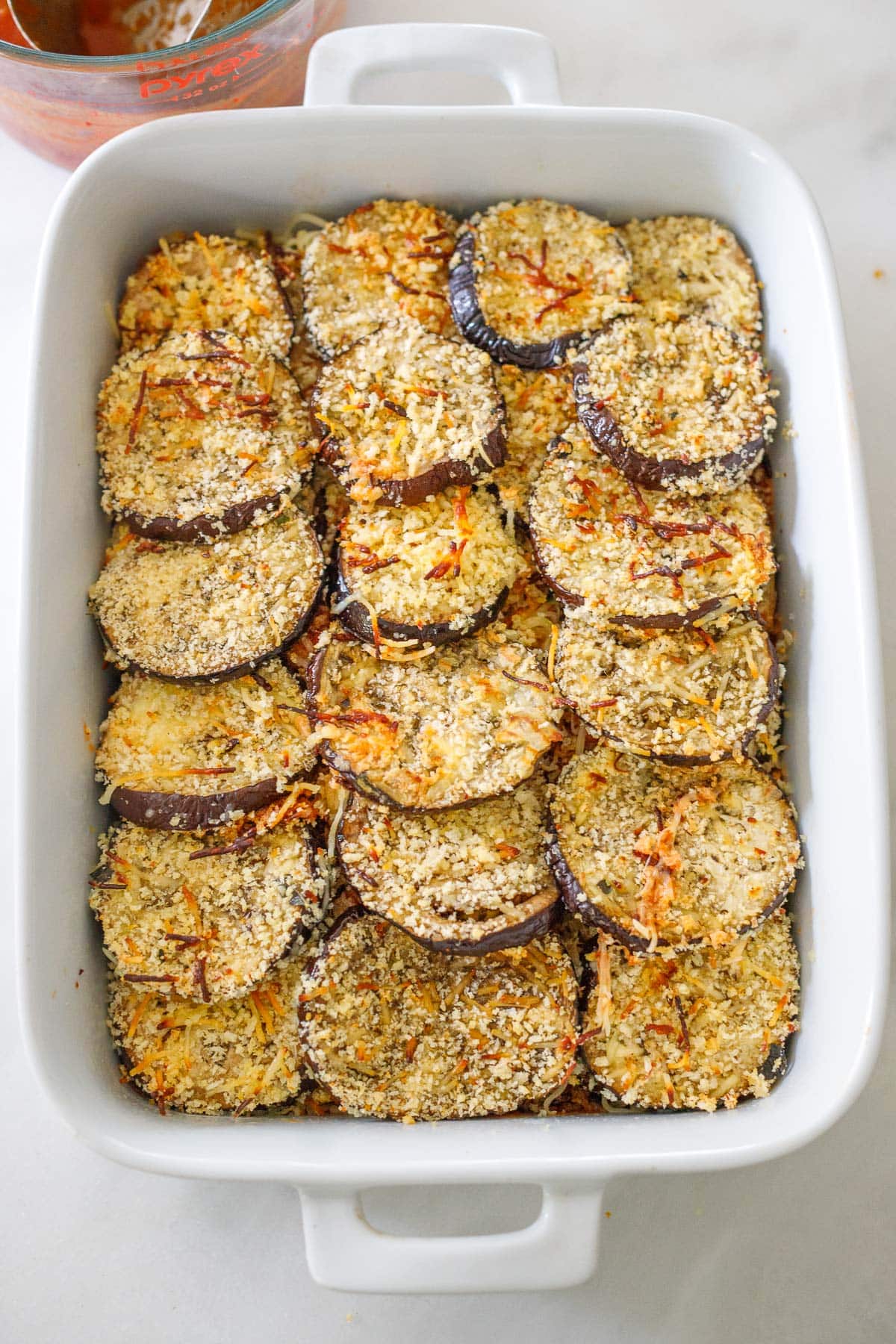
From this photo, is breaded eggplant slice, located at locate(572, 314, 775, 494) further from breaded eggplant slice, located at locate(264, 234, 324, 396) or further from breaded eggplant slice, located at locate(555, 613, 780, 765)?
breaded eggplant slice, located at locate(264, 234, 324, 396)

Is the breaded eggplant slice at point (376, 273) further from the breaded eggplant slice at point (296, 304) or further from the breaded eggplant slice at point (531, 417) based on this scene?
the breaded eggplant slice at point (531, 417)

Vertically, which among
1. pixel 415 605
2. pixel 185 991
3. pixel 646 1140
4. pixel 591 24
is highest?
pixel 591 24

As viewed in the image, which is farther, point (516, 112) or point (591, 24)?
point (591, 24)

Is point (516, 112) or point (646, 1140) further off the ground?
point (516, 112)

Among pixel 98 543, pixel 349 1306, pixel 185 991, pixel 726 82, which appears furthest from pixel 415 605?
pixel 726 82

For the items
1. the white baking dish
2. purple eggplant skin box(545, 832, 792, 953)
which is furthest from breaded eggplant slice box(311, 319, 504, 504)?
purple eggplant skin box(545, 832, 792, 953)

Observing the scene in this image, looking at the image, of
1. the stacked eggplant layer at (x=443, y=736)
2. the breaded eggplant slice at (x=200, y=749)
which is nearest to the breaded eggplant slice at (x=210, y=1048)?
the stacked eggplant layer at (x=443, y=736)

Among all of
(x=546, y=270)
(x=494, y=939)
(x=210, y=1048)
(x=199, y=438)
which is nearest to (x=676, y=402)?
(x=546, y=270)

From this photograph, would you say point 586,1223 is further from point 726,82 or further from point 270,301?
point 726,82
